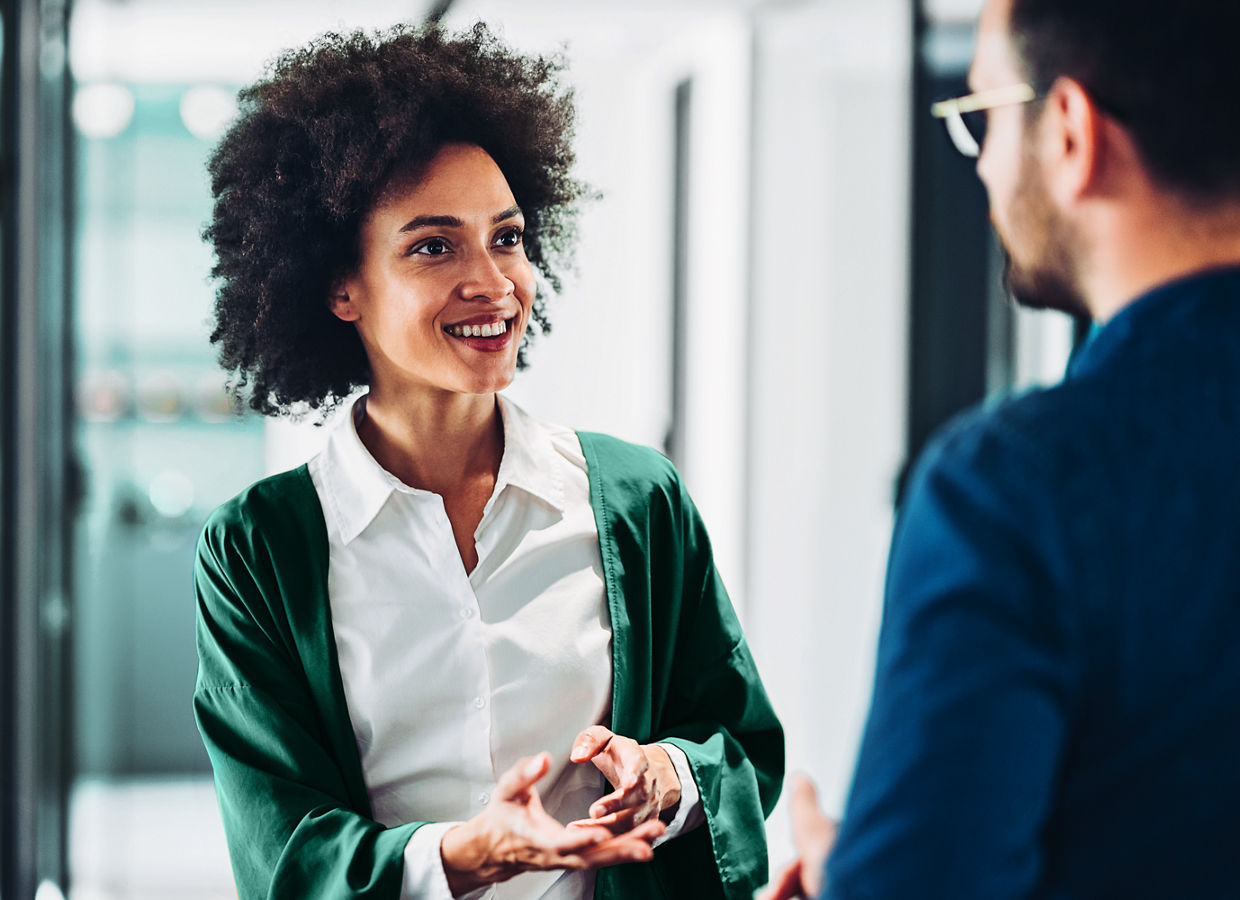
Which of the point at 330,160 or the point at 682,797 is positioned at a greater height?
the point at 330,160

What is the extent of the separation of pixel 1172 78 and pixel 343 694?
3.11ft

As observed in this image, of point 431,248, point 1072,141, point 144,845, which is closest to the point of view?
point 1072,141

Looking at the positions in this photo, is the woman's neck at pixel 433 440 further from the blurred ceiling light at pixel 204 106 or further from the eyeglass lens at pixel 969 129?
the blurred ceiling light at pixel 204 106

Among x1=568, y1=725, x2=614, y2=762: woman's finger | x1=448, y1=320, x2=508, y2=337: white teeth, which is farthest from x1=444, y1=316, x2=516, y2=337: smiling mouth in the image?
x1=568, y1=725, x2=614, y2=762: woman's finger

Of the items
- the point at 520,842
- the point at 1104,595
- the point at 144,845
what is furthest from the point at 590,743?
the point at 144,845

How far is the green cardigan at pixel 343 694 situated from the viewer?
1235 millimetres

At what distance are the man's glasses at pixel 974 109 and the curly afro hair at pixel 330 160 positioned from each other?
0.56 metres

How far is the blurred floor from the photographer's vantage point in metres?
3.36

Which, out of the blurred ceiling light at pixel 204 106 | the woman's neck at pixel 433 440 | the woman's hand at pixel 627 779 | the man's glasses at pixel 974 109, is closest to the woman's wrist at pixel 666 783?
the woman's hand at pixel 627 779

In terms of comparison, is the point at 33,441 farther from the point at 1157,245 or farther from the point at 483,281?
the point at 1157,245

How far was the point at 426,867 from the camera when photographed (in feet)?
3.87

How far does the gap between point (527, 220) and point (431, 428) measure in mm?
310

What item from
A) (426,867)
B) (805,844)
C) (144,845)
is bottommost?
(144,845)

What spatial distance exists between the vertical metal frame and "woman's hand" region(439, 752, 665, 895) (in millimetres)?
2350
